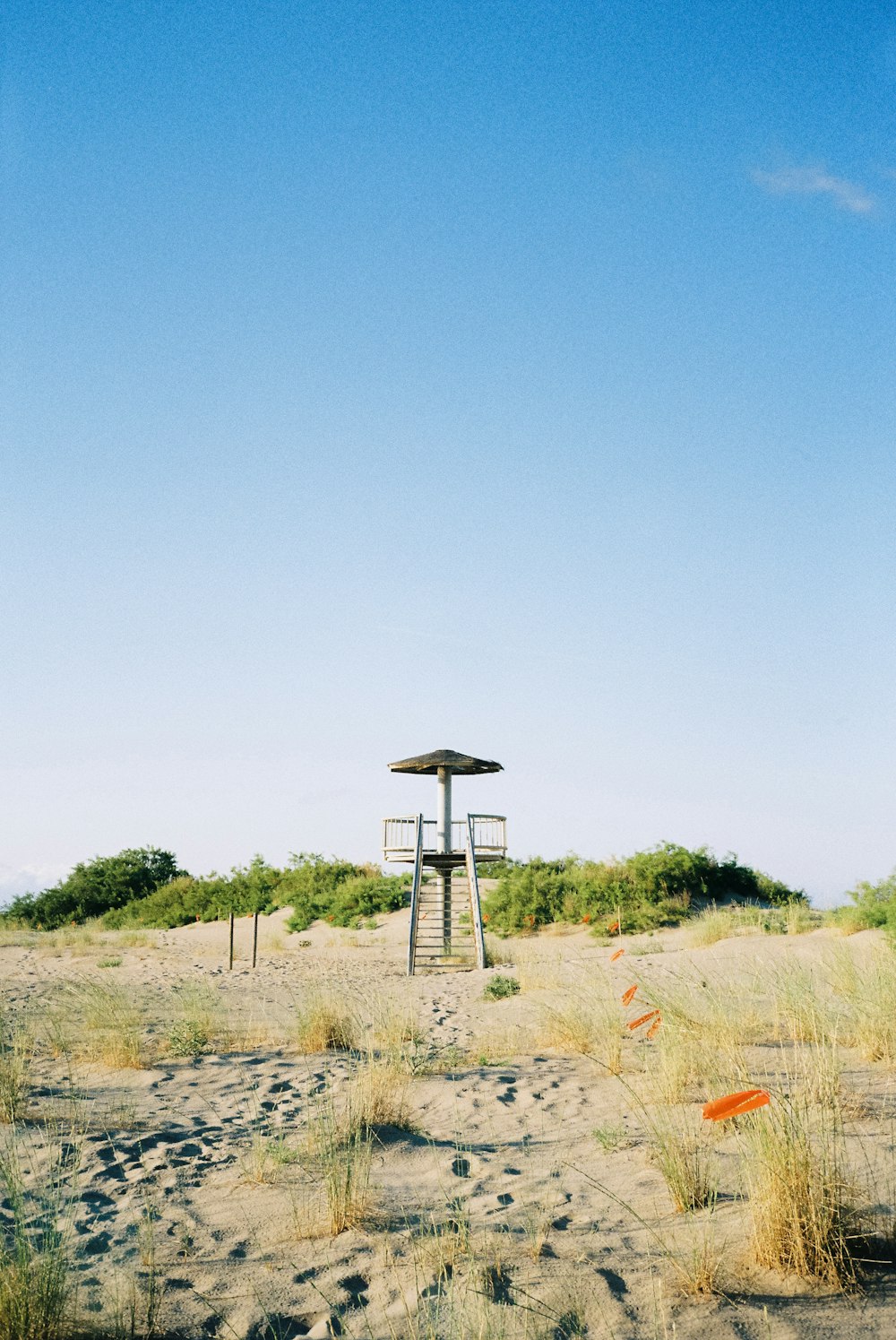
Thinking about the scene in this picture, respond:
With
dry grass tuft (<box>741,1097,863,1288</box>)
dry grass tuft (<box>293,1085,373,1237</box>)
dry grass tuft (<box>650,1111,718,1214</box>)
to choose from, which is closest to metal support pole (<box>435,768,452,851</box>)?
dry grass tuft (<box>293,1085,373,1237</box>)

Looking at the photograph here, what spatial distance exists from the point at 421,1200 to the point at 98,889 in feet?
110

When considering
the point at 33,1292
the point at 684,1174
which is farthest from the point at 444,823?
the point at 33,1292

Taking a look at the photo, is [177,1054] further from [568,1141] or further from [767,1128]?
[767,1128]

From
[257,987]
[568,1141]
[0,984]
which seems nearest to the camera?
[568,1141]

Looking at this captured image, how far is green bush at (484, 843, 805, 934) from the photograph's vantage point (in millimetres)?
21531

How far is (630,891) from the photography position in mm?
22484

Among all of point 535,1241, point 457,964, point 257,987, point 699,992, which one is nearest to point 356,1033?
point 699,992

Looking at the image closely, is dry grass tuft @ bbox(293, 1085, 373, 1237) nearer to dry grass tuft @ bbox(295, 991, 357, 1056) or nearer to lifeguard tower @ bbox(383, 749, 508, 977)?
→ dry grass tuft @ bbox(295, 991, 357, 1056)

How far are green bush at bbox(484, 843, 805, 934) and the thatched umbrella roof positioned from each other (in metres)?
4.50

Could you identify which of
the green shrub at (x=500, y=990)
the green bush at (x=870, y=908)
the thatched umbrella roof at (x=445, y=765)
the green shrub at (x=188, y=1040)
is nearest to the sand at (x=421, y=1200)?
the green shrub at (x=188, y=1040)

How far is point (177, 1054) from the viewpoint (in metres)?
8.11

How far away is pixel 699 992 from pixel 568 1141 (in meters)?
3.49

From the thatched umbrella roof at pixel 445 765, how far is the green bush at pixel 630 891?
4.50m

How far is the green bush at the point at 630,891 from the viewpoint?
2153 cm
